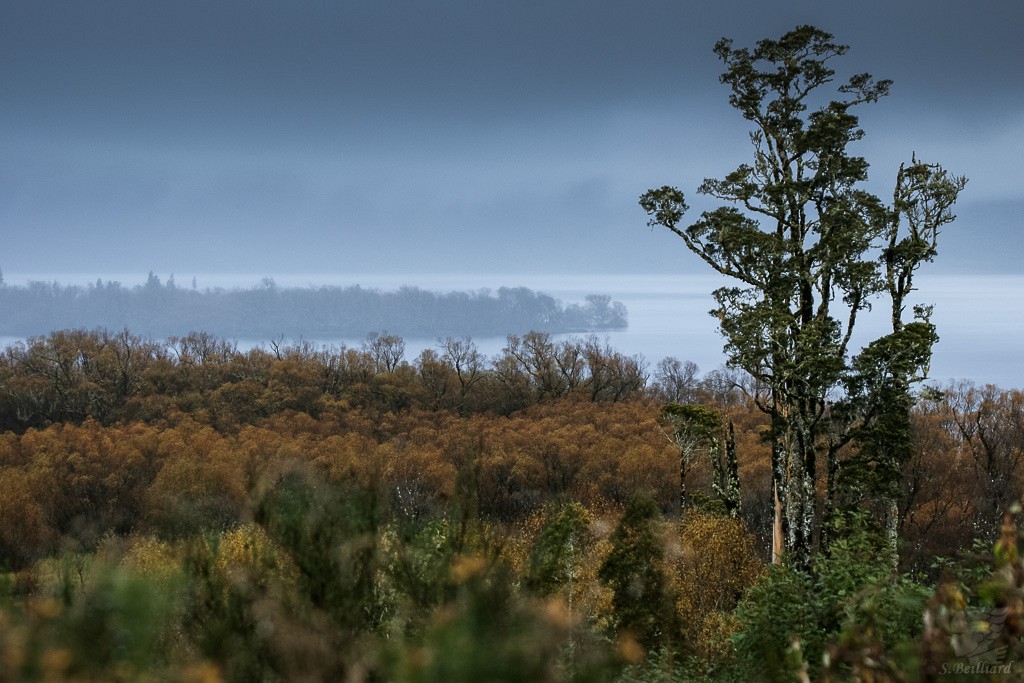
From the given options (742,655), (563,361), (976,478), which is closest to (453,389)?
(563,361)

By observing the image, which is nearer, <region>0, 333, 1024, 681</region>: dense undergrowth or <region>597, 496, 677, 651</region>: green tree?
<region>0, 333, 1024, 681</region>: dense undergrowth

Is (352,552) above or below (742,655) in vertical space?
above

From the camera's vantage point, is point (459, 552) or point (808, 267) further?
point (808, 267)

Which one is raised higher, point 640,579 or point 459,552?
point 459,552

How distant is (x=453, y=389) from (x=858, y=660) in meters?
86.8

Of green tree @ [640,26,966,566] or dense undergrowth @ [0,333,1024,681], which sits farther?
green tree @ [640,26,966,566]

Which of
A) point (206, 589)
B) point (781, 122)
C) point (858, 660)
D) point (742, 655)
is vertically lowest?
point (742, 655)

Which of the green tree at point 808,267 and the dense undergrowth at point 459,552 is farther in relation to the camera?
the green tree at point 808,267

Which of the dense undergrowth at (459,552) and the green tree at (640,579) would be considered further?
the green tree at (640,579)

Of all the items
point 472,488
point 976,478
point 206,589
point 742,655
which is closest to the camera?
point 206,589

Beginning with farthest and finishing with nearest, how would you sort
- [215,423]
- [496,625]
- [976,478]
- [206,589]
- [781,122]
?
[215,423] → [976,478] → [781,122] → [206,589] → [496,625]

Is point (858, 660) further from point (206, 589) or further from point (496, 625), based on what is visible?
point (206, 589)

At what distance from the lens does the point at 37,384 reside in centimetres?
8506

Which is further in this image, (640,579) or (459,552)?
(640,579)
